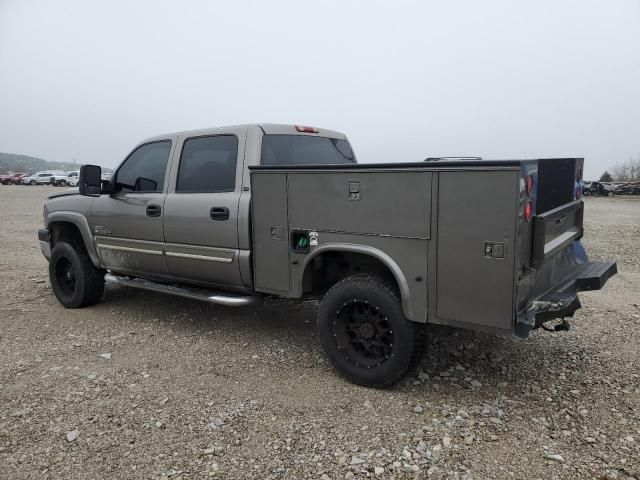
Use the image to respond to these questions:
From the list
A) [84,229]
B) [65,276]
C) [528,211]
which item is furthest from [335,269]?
[65,276]

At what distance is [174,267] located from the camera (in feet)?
16.7

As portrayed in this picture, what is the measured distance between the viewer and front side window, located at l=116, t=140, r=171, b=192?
523 cm

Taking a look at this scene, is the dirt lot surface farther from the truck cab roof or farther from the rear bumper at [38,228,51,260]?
the truck cab roof

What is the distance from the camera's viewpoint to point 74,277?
243 inches

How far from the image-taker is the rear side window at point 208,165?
4645 mm

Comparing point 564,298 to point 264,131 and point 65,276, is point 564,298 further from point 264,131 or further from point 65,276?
point 65,276

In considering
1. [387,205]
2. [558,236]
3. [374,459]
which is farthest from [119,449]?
[558,236]

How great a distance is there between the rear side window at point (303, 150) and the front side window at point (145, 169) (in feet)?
3.90

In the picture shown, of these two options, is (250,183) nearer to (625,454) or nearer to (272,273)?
(272,273)

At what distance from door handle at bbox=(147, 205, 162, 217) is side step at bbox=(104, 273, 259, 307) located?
73cm

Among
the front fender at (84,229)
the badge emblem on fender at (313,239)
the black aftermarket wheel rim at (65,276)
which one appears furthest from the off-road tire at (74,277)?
the badge emblem on fender at (313,239)

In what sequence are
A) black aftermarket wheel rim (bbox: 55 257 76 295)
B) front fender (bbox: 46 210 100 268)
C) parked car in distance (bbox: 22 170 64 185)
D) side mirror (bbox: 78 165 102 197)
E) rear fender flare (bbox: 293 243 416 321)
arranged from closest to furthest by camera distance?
rear fender flare (bbox: 293 243 416 321) < side mirror (bbox: 78 165 102 197) < front fender (bbox: 46 210 100 268) < black aftermarket wheel rim (bbox: 55 257 76 295) < parked car in distance (bbox: 22 170 64 185)

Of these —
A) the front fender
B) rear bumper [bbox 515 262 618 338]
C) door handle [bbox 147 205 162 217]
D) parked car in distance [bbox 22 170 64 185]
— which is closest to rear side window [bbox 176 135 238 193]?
door handle [bbox 147 205 162 217]

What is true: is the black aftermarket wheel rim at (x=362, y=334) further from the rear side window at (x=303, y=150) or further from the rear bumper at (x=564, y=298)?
the rear side window at (x=303, y=150)
